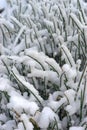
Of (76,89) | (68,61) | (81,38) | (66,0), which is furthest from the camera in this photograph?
(66,0)

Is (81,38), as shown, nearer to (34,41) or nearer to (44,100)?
(34,41)

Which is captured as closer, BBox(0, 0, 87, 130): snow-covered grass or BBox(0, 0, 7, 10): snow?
BBox(0, 0, 87, 130): snow-covered grass

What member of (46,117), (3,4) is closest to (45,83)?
(46,117)

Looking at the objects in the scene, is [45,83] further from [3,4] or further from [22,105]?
[3,4]

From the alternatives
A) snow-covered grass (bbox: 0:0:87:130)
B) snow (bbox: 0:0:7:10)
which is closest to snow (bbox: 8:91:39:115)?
snow-covered grass (bbox: 0:0:87:130)

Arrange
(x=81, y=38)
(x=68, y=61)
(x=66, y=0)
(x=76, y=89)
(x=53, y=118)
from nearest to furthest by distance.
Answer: (x=53, y=118) < (x=76, y=89) < (x=68, y=61) < (x=81, y=38) < (x=66, y=0)

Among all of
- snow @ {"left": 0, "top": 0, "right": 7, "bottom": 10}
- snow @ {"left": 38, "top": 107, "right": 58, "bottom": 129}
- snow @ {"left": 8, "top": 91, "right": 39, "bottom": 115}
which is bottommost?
snow @ {"left": 38, "top": 107, "right": 58, "bottom": 129}

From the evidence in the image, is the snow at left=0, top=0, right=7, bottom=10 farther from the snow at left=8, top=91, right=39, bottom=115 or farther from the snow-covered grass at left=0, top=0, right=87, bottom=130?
the snow at left=8, top=91, right=39, bottom=115

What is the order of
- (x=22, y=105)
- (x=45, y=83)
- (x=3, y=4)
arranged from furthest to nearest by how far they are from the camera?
1. (x=3, y=4)
2. (x=45, y=83)
3. (x=22, y=105)

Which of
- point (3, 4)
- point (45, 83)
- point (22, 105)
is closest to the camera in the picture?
point (22, 105)

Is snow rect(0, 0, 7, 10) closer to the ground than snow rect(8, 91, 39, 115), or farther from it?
farther from it

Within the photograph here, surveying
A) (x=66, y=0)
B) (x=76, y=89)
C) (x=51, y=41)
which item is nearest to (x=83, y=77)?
(x=76, y=89)
